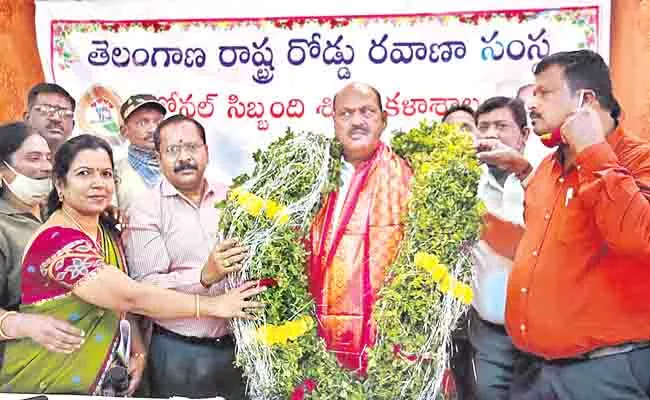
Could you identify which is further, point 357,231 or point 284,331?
point 357,231

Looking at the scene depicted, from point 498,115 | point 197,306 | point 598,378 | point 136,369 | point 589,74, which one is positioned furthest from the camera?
point 136,369

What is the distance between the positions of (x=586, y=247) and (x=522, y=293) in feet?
0.96

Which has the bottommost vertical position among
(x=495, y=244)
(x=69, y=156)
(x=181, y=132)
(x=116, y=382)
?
(x=116, y=382)

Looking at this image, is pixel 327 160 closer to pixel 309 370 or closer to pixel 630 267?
pixel 309 370

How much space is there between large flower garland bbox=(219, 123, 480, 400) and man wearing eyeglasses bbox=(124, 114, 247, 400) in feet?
0.60

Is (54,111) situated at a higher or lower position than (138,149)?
higher

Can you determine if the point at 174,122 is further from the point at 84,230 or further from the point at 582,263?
the point at 582,263

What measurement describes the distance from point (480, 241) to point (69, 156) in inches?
69.0

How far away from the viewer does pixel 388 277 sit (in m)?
3.18

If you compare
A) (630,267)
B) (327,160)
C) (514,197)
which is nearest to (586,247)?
(630,267)

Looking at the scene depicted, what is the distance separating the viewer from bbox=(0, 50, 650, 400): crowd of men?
2.92 m

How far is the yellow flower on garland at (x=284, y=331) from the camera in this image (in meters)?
3.13

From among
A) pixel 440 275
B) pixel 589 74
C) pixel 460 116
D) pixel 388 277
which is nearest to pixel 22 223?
pixel 388 277

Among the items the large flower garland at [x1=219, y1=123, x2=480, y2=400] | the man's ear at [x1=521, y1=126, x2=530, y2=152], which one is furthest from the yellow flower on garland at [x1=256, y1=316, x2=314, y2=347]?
the man's ear at [x1=521, y1=126, x2=530, y2=152]
